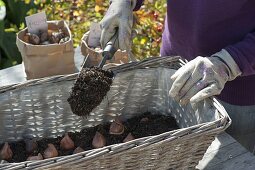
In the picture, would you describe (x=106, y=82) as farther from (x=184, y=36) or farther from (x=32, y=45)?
(x=32, y=45)

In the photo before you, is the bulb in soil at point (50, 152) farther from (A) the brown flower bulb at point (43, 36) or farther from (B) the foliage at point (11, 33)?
(B) the foliage at point (11, 33)

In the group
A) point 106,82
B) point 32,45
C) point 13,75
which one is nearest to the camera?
point 106,82

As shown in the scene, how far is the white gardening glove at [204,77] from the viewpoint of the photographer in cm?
113

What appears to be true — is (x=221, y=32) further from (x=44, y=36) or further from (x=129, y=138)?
(x=44, y=36)

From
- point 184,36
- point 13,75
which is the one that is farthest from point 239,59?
point 13,75

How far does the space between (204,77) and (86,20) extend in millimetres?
1329

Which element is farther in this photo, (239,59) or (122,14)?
(122,14)

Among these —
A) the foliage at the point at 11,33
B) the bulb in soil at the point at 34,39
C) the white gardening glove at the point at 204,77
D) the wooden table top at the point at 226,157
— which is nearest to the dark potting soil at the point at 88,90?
the white gardening glove at the point at 204,77

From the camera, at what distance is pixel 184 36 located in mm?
1425

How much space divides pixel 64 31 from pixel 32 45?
0.64 ft

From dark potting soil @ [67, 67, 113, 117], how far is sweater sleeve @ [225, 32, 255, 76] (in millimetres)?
354

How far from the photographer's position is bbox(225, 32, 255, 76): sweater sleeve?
1.17 meters

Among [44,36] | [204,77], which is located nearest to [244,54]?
[204,77]

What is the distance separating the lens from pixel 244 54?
3.86ft
